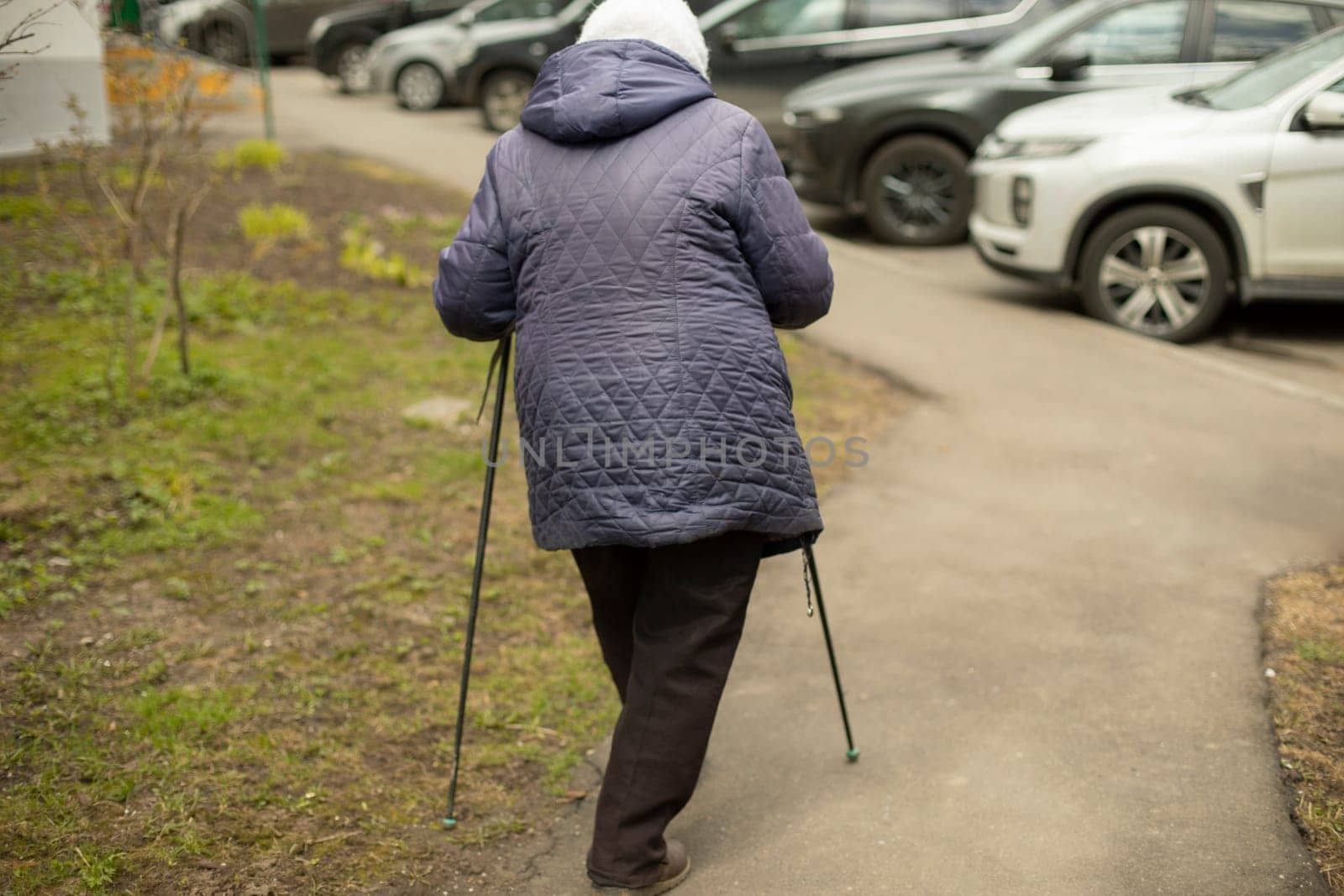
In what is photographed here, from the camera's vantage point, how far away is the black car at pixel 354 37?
17609 mm

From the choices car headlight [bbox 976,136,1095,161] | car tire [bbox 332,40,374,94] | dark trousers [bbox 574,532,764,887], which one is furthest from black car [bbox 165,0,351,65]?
dark trousers [bbox 574,532,764,887]

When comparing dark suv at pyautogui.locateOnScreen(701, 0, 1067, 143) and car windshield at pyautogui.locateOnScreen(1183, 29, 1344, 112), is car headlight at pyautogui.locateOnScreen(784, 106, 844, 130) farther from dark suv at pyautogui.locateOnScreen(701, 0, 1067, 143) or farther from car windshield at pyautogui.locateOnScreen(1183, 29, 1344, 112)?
car windshield at pyautogui.locateOnScreen(1183, 29, 1344, 112)

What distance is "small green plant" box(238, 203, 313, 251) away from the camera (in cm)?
804

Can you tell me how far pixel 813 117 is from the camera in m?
9.85

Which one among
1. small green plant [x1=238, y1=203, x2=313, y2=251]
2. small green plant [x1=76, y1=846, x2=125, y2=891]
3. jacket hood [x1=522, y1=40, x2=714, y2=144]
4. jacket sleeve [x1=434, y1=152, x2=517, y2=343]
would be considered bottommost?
small green plant [x1=76, y1=846, x2=125, y2=891]

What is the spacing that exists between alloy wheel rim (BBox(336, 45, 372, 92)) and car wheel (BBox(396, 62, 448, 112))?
7.17 feet

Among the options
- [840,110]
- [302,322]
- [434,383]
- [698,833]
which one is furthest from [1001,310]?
[698,833]

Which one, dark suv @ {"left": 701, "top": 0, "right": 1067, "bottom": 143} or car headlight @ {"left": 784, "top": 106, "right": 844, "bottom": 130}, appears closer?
car headlight @ {"left": 784, "top": 106, "right": 844, "bottom": 130}

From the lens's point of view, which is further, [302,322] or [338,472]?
[302,322]

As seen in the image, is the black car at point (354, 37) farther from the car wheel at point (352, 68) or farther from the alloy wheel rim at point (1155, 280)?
the alloy wheel rim at point (1155, 280)

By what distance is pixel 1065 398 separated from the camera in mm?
6477

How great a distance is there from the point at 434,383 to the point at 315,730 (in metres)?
2.95

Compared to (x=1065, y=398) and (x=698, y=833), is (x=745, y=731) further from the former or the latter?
(x=1065, y=398)

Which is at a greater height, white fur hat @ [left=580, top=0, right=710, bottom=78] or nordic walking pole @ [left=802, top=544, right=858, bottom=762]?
white fur hat @ [left=580, top=0, right=710, bottom=78]
